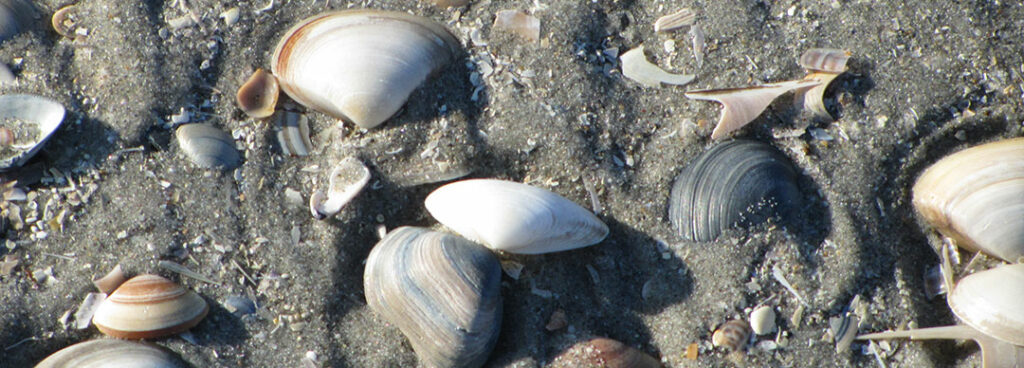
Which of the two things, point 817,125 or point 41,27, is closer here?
point 817,125

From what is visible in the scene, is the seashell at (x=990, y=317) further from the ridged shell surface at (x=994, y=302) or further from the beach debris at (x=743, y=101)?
the beach debris at (x=743, y=101)

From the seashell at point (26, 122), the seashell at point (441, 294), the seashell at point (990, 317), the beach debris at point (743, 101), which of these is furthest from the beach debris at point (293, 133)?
the seashell at point (990, 317)

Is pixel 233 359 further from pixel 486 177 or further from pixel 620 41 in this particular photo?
pixel 620 41

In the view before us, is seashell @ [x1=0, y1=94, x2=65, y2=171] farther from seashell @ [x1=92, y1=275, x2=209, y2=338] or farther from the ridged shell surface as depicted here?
the ridged shell surface

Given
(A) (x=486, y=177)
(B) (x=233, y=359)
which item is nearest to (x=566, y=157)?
(A) (x=486, y=177)

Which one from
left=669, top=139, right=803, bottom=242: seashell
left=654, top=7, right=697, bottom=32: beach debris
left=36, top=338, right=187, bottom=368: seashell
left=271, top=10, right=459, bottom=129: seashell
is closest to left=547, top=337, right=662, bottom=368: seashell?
left=669, top=139, right=803, bottom=242: seashell

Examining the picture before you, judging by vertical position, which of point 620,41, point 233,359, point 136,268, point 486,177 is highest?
point 620,41
